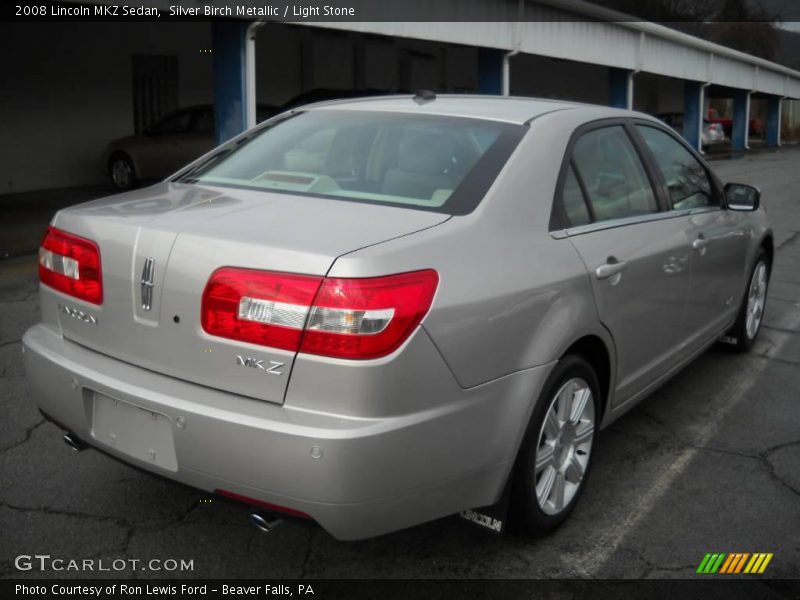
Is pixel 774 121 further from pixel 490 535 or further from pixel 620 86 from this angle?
pixel 490 535

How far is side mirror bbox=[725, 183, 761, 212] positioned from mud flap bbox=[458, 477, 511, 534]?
270 centimetres

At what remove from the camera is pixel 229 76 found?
36.4ft

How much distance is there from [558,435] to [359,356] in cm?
109

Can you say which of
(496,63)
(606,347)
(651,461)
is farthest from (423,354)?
(496,63)

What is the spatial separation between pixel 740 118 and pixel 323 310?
37148 millimetres

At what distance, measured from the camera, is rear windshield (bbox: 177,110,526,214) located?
310 centimetres

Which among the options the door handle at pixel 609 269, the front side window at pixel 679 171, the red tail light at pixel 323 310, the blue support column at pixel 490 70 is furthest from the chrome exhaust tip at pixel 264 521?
the blue support column at pixel 490 70

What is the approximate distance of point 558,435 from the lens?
3.21m

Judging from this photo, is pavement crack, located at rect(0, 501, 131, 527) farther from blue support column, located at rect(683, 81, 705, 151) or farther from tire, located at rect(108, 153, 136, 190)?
blue support column, located at rect(683, 81, 705, 151)

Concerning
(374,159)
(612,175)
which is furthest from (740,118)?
(374,159)

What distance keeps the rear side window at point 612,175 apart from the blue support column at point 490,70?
13192 mm

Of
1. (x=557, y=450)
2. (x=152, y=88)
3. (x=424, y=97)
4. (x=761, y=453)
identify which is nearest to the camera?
(x=557, y=450)

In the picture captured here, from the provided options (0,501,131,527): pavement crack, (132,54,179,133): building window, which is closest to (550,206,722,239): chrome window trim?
(0,501,131,527): pavement crack

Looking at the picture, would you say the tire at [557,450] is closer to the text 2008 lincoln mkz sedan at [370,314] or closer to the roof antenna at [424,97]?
the text 2008 lincoln mkz sedan at [370,314]
